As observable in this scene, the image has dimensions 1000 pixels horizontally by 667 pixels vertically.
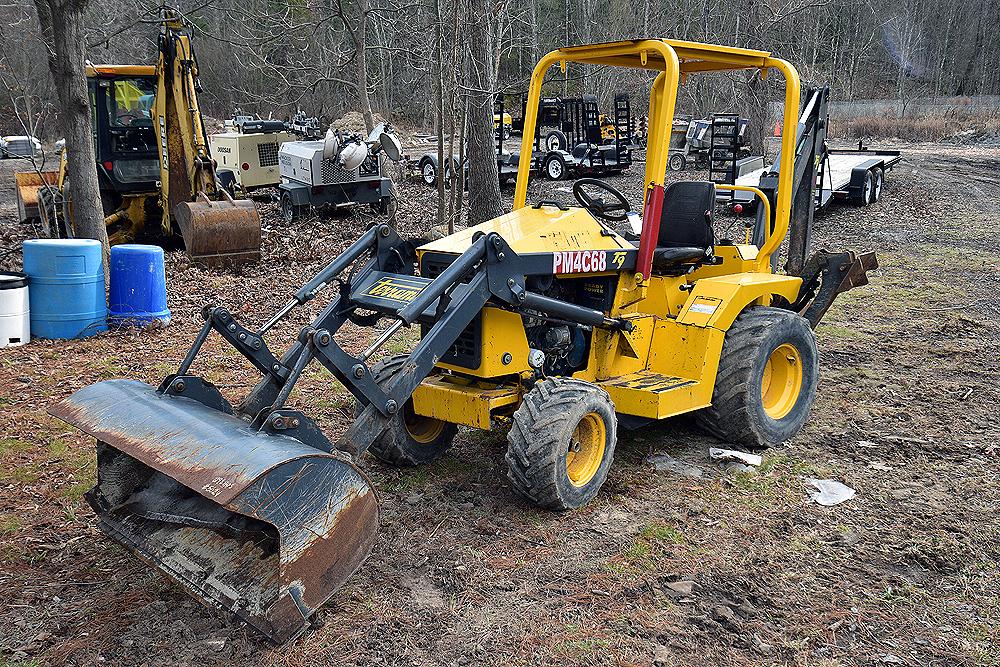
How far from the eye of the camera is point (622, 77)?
3725 centimetres

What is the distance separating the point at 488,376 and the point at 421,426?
802mm

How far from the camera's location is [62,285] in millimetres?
8109

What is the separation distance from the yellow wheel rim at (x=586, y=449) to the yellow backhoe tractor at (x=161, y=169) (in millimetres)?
7630

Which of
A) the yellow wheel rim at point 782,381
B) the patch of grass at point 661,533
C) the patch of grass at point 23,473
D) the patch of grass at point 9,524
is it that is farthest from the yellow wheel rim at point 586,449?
the patch of grass at point 23,473

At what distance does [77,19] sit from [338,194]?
716cm

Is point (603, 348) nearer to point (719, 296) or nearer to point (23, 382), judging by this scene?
point (719, 296)

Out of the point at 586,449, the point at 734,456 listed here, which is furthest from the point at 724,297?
the point at 586,449

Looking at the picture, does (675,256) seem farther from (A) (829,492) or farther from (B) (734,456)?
(A) (829,492)

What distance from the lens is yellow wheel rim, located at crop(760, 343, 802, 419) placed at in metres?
6.03

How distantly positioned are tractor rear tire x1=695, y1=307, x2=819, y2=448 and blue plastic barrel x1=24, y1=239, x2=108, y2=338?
563 cm

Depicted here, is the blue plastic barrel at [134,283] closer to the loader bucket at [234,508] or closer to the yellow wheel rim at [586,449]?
the loader bucket at [234,508]

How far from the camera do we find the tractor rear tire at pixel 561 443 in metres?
4.54

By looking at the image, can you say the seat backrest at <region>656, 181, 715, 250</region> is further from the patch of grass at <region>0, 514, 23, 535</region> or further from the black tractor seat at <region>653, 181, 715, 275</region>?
the patch of grass at <region>0, 514, 23, 535</region>

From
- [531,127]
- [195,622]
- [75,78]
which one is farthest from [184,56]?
[195,622]
